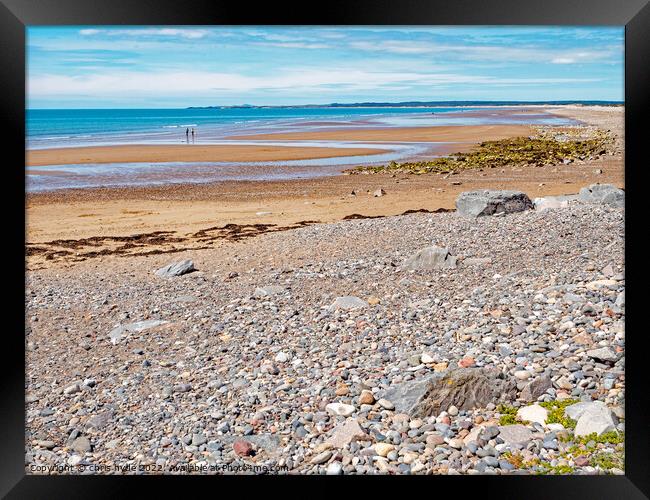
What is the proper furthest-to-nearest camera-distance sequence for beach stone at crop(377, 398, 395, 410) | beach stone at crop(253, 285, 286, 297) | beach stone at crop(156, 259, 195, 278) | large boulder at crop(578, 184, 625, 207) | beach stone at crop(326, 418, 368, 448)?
1. large boulder at crop(578, 184, 625, 207)
2. beach stone at crop(156, 259, 195, 278)
3. beach stone at crop(253, 285, 286, 297)
4. beach stone at crop(377, 398, 395, 410)
5. beach stone at crop(326, 418, 368, 448)

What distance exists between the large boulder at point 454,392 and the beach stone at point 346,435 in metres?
0.36

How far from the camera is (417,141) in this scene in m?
27.5

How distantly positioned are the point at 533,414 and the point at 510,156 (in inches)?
666

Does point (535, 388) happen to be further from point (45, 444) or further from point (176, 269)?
point (176, 269)

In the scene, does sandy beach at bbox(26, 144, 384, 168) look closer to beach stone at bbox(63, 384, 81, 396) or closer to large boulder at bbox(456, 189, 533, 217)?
large boulder at bbox(456, 189, 533, 217)

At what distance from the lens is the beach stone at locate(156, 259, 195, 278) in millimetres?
8742

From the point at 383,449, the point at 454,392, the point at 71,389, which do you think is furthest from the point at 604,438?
the point at 71,389

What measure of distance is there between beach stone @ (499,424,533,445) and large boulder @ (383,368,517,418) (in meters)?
0.29

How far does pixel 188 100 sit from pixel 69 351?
142 feet

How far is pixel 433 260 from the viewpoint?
798cm

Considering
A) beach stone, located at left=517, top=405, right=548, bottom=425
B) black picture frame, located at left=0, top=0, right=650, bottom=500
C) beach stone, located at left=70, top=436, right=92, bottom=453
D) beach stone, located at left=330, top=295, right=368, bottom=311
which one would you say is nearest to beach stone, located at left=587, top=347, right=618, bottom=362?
beach stone, located at left=517, top=405, right=548, bottom=425

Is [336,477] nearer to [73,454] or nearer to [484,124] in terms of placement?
[73,454]

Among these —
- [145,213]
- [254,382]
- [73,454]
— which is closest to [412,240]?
[254,382]

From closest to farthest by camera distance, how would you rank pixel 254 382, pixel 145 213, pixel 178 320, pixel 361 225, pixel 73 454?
pixel 73 454, pixel 254 382, pixel 178 320, pixel 361 225, pixel 145 213
